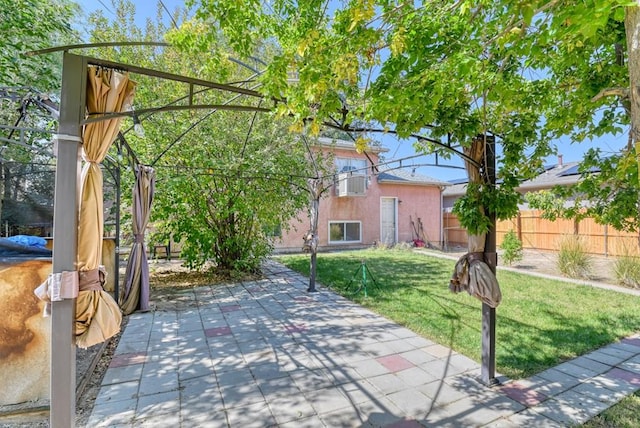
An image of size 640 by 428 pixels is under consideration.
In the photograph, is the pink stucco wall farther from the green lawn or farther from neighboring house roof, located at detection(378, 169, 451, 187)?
the green lawn

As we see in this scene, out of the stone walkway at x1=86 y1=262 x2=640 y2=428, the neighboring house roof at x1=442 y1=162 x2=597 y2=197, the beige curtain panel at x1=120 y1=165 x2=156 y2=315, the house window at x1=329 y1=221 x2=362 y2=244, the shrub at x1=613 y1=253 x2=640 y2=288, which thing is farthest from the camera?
the house window at x1=329 y1=221 x2=362 y2=244

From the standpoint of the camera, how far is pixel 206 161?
6.74 m

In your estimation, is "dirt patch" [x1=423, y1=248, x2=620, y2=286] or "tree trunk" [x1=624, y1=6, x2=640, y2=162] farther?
"dirt patch" [x1=423, y1=248, x2=620, y2=286]

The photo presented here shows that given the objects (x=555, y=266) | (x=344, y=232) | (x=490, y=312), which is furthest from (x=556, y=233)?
(x=490, y=312)

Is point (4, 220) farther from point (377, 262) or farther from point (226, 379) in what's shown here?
point (377, 262)

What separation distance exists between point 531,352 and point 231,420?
3.55 m

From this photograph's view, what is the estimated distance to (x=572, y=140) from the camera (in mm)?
3719

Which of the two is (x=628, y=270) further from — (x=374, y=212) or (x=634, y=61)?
(x=374, y=212)

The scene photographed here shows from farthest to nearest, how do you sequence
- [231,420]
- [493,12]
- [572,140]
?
[572,140], [493,12], [231,420]

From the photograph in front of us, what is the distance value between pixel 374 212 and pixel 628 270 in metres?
9.28

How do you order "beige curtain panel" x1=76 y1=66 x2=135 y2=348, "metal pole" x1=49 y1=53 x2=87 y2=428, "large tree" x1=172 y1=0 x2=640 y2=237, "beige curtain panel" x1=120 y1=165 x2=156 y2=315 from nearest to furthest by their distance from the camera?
"metal pole" x1=49 y1=53 x2=87 y2=428 < "beige curtain panel" x1=76 y1=66 x2=135 y2=348 < "large tree" x1=172 y1=0 x2=640 y2=237 < "beige curtain panel" x1=120 y1=165 x2=156 y2=315

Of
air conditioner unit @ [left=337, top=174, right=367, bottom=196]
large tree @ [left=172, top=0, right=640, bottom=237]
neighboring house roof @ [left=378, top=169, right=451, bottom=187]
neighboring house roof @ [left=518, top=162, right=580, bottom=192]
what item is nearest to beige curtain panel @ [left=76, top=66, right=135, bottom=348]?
large tree @ [left=172, top=0, right=640, bottom=237]

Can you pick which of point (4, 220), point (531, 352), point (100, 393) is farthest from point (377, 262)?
point (4, 220)

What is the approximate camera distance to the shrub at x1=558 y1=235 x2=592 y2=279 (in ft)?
26.8
